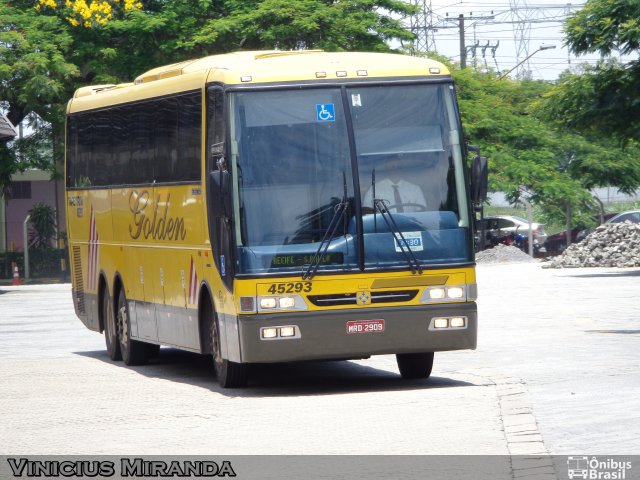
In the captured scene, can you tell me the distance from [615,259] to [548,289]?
1326 centimetres

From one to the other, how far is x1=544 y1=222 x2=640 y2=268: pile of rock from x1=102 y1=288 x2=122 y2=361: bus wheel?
1121 inches

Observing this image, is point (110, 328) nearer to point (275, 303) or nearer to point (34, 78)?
point (275, 303)

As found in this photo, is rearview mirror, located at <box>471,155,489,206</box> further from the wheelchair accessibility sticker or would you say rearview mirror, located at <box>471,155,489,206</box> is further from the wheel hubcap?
the wheel hubcap

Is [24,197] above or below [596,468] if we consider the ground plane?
above

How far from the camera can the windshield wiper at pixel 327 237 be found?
46.8 ft

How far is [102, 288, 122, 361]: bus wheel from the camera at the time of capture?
19.8 meters

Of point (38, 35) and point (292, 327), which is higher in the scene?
point (38, 35)

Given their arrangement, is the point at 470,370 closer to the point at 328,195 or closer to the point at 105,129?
the point at 328,195

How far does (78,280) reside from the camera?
2205 cm

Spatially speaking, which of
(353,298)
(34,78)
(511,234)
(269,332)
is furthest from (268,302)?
(511,234)

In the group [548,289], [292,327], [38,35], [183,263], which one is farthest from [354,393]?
[38,35]

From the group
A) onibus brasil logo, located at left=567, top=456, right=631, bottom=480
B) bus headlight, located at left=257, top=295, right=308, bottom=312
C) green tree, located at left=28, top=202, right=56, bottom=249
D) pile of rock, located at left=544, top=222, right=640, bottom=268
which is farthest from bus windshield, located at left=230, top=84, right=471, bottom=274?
green tree, located at left=28, top=202, right=56, bottom=249

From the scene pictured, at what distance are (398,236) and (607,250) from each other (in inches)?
1334

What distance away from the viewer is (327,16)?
4759 centimetres
